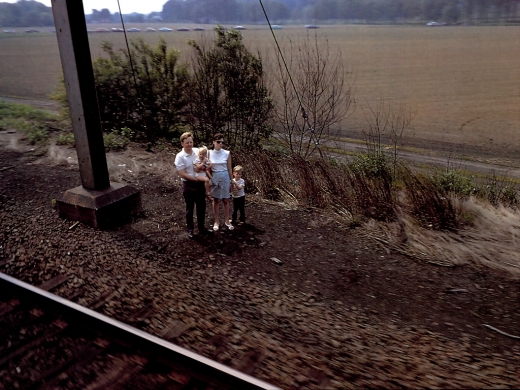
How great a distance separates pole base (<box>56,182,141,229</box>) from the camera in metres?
6.71

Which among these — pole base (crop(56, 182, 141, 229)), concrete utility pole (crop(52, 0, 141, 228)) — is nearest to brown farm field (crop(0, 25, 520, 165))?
concrete utility pole (crop(52, 0, 141, 228))

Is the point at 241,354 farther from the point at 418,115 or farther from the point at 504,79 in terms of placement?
the point at 504,79

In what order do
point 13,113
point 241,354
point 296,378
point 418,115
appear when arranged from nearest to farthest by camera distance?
point 296,378
point 241,354
point 13,113
point 418,115

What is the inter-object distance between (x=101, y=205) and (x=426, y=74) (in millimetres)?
33530

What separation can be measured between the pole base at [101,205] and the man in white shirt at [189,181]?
1.10 m

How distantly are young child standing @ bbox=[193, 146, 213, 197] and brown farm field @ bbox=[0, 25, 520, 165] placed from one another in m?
6.87

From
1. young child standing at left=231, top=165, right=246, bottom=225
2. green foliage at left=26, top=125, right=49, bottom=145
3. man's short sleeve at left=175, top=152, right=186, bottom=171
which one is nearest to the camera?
man's short sleeve at left=175, top=152, right=186, bottom=171

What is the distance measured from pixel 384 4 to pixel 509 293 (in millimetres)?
41637

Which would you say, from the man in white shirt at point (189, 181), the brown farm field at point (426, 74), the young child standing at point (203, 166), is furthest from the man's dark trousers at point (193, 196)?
the brown farm field at point (426, 74)

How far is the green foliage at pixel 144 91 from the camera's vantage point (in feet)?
40.5

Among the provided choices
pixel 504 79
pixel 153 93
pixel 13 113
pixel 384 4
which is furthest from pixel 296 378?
pixel 384 4

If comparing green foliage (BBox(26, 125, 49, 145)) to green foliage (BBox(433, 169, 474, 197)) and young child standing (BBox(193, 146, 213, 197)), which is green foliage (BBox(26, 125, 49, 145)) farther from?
green foliage (BBox(433, 169, 474, 197))

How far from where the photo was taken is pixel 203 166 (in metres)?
6.29

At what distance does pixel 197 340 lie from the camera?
13.6 ft
